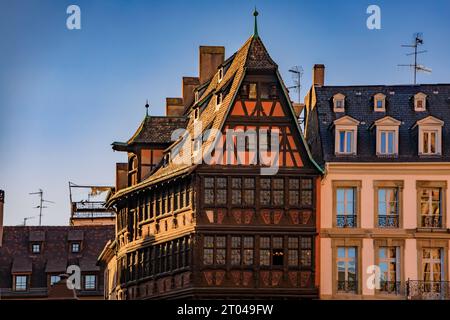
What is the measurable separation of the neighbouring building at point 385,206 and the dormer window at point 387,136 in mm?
43

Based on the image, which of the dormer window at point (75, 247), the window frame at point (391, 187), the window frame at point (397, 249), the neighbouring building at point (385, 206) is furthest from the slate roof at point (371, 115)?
the dormer window at point (75, 247)

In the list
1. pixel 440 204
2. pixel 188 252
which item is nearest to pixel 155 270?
pixel 188 252

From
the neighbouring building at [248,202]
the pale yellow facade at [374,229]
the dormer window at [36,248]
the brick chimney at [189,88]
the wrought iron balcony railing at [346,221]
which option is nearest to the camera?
the neighbouring building at [248,202]

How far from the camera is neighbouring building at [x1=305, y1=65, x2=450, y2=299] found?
63516 millimetres

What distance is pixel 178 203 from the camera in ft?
211

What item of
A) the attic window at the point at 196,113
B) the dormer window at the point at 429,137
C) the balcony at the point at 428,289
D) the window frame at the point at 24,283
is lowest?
the balcony at the point at 428,289

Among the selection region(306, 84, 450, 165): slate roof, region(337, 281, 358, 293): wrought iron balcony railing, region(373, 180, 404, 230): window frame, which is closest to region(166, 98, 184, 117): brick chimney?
region(306, 84, 450, 165): slate roof

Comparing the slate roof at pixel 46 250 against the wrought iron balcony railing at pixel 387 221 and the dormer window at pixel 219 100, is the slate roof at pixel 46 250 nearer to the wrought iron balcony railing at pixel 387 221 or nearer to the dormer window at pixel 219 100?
the dormer window at pixel 219 100

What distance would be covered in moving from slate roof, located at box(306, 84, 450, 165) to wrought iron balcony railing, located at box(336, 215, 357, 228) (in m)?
2.45

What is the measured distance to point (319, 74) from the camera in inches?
2734

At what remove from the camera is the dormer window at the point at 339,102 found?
65.9 meters

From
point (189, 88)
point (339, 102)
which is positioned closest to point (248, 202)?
point (339, 102)
